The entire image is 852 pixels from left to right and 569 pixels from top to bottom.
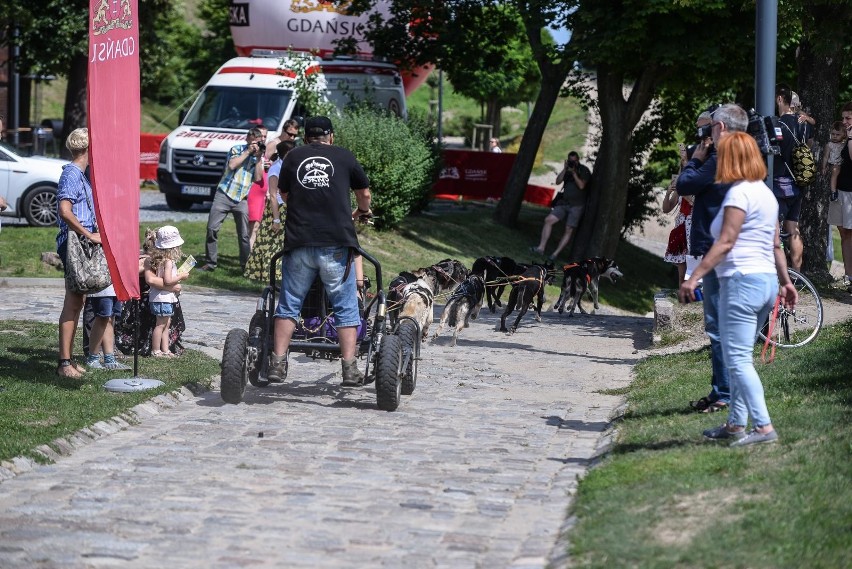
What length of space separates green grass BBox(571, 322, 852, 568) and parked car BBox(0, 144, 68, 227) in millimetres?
14603

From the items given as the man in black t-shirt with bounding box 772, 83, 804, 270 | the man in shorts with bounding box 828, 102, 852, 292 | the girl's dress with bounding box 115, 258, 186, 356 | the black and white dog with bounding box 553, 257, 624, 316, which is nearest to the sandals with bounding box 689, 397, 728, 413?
the man in black t-shirt with bounding box 772, 83, 804, 270

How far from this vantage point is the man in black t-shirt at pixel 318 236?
9.45m

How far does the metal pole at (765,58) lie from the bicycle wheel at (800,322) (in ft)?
5.82

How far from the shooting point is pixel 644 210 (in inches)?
1272

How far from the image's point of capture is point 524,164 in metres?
31.0

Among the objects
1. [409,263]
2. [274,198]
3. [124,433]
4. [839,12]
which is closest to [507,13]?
[409,263]

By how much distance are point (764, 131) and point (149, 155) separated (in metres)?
27.0

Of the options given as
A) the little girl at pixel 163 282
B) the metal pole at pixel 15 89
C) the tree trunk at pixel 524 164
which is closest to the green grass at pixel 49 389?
the little girl at pixel 163 282

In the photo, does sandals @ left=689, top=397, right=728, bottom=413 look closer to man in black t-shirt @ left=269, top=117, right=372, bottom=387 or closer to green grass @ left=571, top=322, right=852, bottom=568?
green grass @ left=571, top=322, right=852, bottom=568

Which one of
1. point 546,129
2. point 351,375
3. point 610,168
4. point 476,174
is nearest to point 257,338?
point 351,375

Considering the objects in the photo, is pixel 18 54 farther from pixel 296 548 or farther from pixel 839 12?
pixel 296 548

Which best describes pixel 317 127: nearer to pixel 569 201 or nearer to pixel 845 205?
pixel 845 205

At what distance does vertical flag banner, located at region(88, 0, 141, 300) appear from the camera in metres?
9.53

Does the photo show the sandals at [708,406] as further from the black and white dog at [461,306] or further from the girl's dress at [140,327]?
the black and white dog at [461,306]
